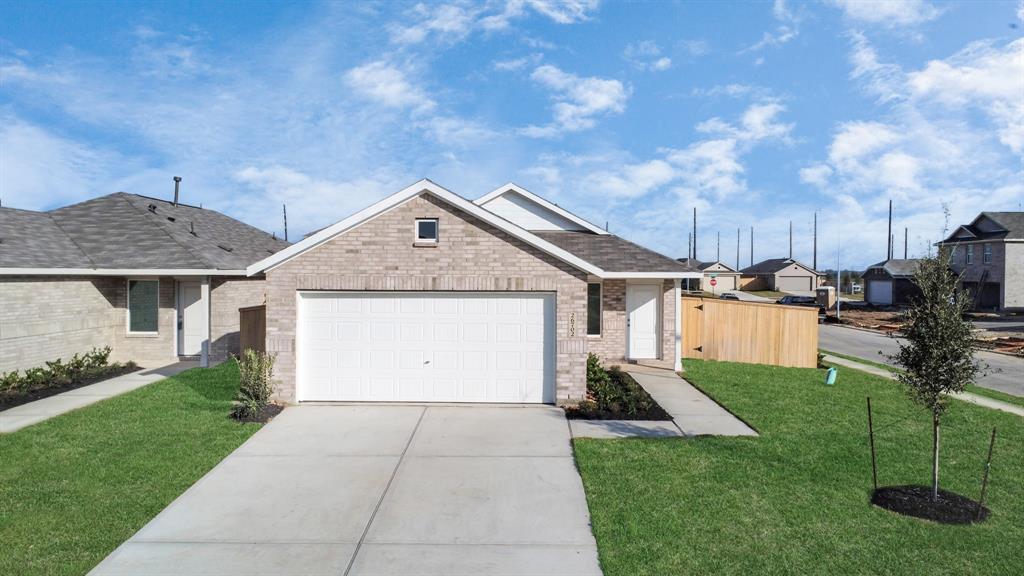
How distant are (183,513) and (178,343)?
11.7 meters

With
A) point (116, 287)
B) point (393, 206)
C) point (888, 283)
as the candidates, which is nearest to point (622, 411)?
point (393, 206)

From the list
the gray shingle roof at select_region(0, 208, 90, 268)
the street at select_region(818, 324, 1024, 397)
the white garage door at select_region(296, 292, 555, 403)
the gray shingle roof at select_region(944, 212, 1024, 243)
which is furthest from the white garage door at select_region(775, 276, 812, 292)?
the gray shingle roof at select_region(0, 208, 90, 268)

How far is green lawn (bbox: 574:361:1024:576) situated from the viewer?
5.39 metres

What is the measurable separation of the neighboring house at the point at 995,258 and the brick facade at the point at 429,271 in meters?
38.7

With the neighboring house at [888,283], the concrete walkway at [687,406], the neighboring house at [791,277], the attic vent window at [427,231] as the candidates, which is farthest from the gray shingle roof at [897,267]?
the attic vent window at [427,231]

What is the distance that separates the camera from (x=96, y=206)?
1855 centimetres

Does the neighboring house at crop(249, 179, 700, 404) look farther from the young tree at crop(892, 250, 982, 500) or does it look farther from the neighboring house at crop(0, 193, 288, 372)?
the young tree at crop(892, 250, 982, 500)

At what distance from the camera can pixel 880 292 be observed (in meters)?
50.7

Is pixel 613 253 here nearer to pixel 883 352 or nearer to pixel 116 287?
pixel 883 352

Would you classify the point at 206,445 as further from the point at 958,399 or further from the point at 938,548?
the point at 958,399

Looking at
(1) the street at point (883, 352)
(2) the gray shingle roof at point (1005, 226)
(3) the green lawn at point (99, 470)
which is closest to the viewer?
(3) the green lawn at point (99, 470)

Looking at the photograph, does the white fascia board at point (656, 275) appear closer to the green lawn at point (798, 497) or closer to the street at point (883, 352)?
the green lawn at point (798, 497)

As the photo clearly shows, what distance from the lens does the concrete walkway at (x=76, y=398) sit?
1010 cm

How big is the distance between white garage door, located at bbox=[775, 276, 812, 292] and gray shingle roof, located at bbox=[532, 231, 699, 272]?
59401 mm
